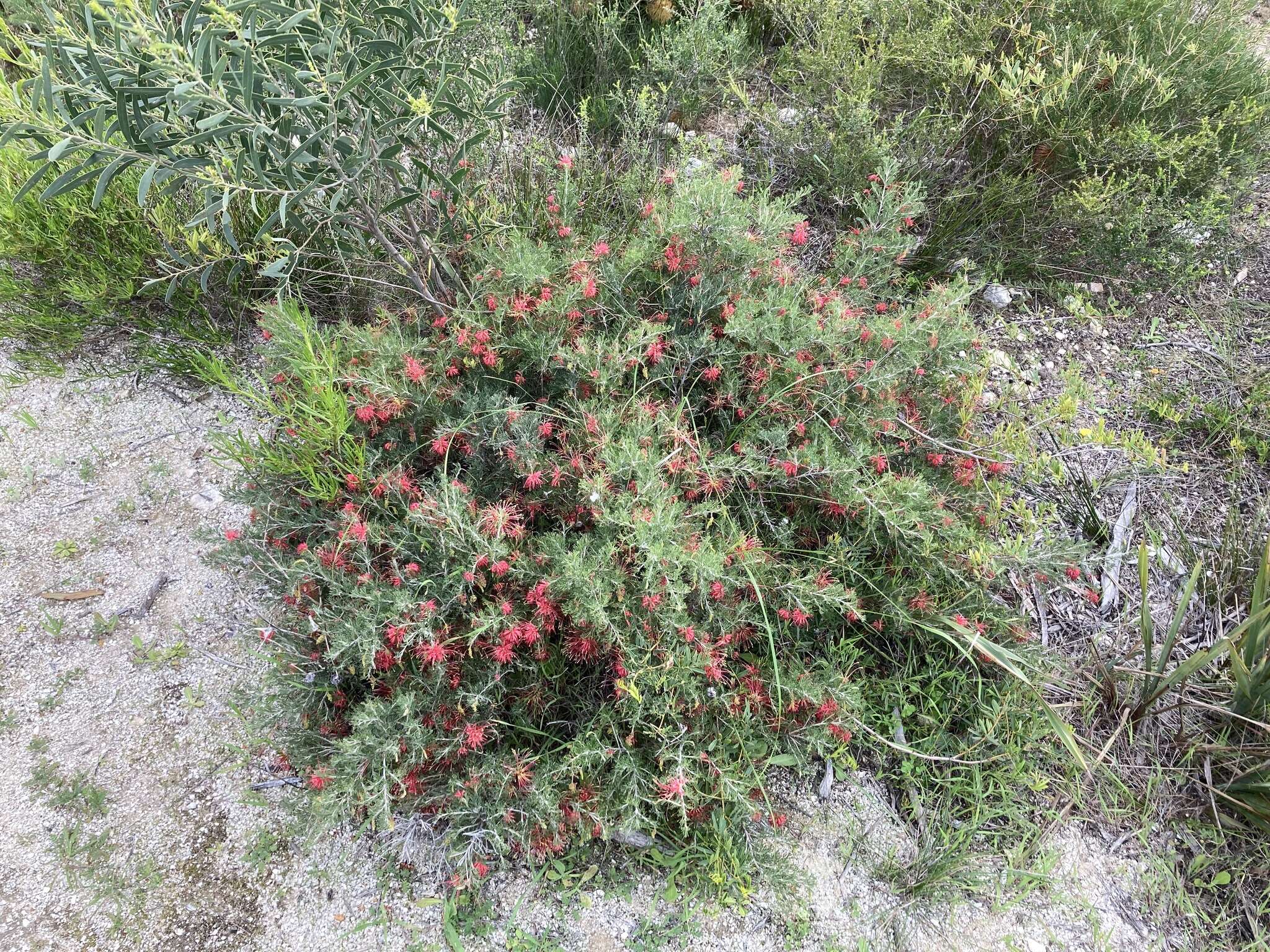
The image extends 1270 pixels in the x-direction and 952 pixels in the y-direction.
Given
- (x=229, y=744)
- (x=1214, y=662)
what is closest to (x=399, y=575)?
(x=229, y=744)

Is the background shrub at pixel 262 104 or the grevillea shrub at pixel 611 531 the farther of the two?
the grevillea shrub at pixel 611 531

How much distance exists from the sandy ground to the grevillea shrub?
202 mm

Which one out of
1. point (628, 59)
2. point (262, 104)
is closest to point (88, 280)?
point (262, 104)

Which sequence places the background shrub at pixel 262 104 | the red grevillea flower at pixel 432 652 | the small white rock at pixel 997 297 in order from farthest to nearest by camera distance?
the small white rock at pixel 997 297
the red grevillea flower at pixel 432 652
the background shrub at pixel 262 104

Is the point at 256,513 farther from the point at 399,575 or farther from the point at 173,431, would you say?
the point at 173,431

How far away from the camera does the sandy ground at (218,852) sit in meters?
1.94

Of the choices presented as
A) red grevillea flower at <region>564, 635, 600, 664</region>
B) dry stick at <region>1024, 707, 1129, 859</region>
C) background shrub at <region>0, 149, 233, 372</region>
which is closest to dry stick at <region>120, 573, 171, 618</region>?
background shrub at <region>0, 149, 233, 372</region>

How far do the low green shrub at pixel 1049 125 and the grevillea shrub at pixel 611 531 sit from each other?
0.84 metres

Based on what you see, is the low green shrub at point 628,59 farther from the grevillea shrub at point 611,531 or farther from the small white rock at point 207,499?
the small white rock at point 207,499

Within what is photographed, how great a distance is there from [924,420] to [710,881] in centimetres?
160

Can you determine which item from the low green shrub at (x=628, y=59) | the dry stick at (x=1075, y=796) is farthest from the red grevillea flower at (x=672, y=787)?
the low green shrub at (x=628, y=59)

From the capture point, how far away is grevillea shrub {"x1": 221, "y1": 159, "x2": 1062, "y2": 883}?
1901 mm

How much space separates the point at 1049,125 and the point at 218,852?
3.91 meters

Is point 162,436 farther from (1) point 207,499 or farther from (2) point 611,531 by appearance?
(2) point 611,531
